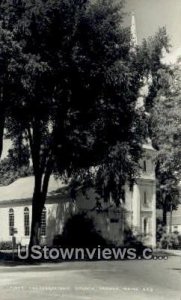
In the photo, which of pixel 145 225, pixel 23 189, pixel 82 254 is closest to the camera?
pixel 82 254

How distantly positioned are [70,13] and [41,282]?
12.8 meters

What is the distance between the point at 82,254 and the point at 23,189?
1548 centimetres

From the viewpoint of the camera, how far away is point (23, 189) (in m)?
48.8

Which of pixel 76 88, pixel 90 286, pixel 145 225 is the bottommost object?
pixel 90 286

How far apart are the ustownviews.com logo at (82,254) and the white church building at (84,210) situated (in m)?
3.64

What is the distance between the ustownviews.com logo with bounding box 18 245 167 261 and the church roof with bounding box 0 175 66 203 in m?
7.89

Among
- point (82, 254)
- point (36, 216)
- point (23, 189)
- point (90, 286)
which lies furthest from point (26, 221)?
point (90, 286)

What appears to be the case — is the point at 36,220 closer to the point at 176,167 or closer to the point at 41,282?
the point at 176,167

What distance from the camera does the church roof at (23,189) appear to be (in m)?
45.3

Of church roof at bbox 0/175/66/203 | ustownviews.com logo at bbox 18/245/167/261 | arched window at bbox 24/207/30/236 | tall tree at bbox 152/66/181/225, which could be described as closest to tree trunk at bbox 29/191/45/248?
ustownviews.com logo at bbox 18/245/167/261

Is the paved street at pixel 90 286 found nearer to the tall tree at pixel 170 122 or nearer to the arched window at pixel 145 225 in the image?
the tall tree at pixel 170 122

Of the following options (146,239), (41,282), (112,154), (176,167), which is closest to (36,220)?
(112,154)

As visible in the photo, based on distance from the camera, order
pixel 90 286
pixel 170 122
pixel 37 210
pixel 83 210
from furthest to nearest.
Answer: pixel 83 210 < pixel 170 122 < pixel 37 210 < pixel 90 286

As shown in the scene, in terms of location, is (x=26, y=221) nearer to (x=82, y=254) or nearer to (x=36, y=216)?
(x=82, y=254)
